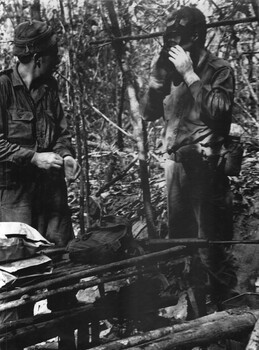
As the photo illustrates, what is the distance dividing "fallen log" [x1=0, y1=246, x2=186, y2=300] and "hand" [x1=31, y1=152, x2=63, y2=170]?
86cm

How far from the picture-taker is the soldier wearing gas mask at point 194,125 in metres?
3.79

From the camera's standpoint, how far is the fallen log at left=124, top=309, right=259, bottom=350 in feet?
9.64

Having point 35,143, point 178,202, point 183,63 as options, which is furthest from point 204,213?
point 35,143

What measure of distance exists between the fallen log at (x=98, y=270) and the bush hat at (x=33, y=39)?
1491 millimetres

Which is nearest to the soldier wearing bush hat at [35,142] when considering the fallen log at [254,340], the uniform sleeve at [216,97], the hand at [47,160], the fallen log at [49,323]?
the hand at [47,160]

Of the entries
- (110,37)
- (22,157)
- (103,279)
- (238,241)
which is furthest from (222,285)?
(110,37)

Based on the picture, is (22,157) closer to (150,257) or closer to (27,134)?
(27,134)

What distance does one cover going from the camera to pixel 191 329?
3.09 metres

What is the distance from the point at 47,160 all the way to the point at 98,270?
0.99 meters

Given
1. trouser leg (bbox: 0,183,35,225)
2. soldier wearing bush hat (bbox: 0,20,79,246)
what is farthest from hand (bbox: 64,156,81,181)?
trouser leg (bbox: 0,183,35,225)

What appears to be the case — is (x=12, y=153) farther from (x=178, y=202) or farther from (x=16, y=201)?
(x=178, y=202)

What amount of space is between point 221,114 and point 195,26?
574 millimetres

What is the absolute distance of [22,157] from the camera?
394 cm

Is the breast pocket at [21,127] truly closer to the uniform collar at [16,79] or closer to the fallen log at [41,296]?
the uniform collar at [16,79]
